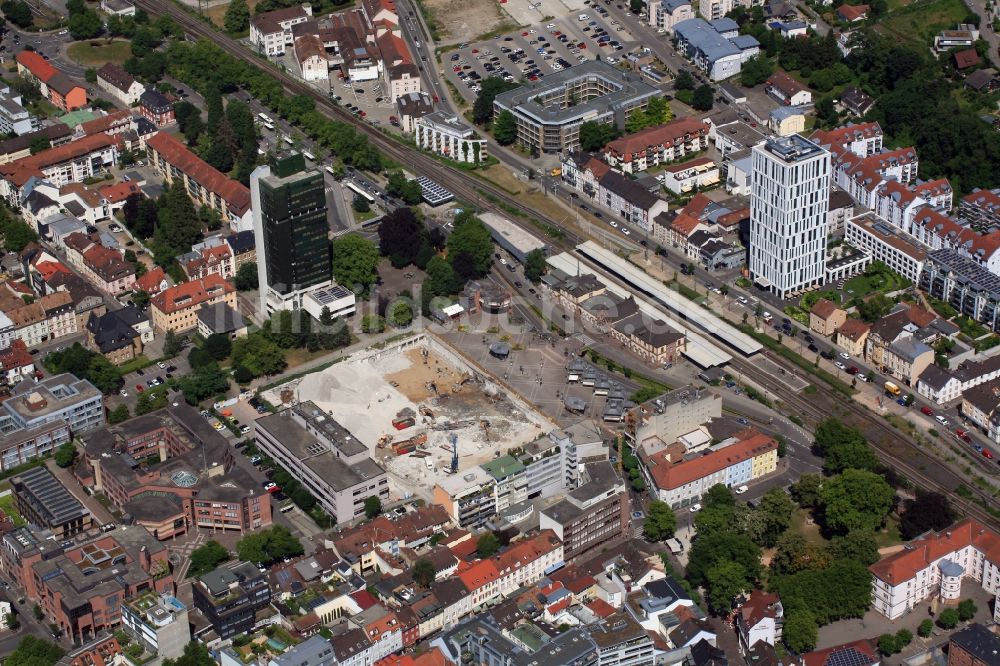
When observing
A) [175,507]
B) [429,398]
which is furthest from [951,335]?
[175,507]

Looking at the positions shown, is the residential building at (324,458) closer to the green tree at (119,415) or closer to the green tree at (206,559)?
the green tree at (206,559)

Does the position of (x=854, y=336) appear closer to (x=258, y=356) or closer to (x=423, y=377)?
(x=423, y=377)

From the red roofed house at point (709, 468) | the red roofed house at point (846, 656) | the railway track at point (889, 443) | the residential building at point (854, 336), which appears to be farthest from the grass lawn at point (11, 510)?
the residential building at point (854, 336)

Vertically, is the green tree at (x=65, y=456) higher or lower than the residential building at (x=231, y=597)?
lower

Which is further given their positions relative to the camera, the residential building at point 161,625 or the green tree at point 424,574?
the green tree at point 424,574

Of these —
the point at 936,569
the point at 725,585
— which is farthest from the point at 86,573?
the point at 936,569

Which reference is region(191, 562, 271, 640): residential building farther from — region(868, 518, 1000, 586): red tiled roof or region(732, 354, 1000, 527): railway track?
region(732, 354, 1000, 527): railway track
